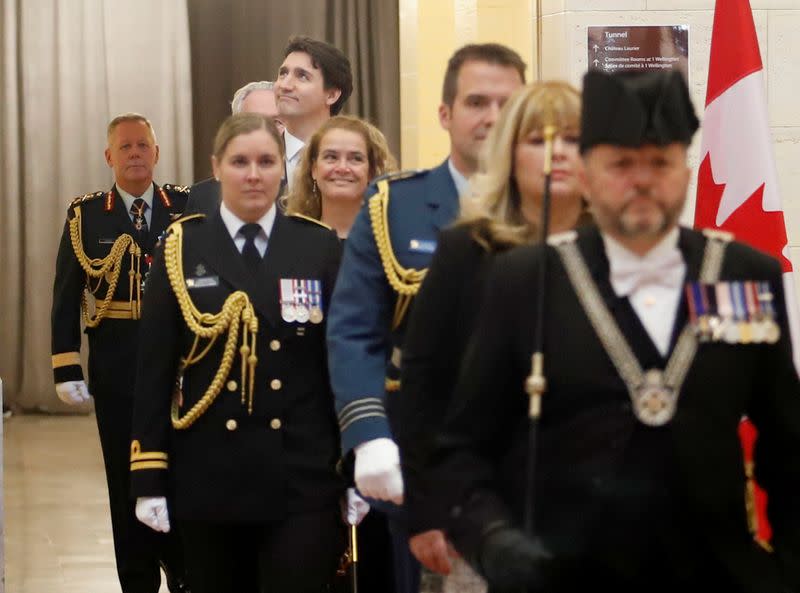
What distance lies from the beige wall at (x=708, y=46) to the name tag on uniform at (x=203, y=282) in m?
2.18

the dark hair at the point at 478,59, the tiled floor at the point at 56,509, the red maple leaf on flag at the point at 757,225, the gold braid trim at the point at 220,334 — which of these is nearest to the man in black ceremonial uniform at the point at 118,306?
the tiled floor at the point at 56,509

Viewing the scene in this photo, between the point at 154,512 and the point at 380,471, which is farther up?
the point at 380,471

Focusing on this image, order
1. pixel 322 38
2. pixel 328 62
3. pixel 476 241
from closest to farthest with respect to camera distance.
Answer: pixel 476 241
pixel 328 62
pixel 322 38

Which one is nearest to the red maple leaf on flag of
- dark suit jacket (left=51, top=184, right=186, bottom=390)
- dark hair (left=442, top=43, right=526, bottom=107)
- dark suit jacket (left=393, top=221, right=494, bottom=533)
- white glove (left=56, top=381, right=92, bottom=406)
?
dark hair (left=442, top=43, right=526, bottom=107)

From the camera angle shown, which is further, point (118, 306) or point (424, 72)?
point (424, 72)

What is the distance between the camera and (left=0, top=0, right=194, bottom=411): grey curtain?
11219 millimetres

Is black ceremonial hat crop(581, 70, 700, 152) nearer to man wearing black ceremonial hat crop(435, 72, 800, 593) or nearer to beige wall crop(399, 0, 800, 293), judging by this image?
man wearing black ceremonial hat crop(435, 72, 800, 593)

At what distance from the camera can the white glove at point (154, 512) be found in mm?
4059

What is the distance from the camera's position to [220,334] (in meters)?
4.04

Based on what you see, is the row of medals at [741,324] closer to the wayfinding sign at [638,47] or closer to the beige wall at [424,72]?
the wayfinding sign at [638,47]

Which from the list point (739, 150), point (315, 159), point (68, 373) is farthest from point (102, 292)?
point (739, 150)

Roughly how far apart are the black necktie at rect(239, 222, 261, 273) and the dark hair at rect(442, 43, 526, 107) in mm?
713

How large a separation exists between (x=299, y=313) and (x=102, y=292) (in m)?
2.29

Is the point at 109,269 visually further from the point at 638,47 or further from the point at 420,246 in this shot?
the point at 420,246
